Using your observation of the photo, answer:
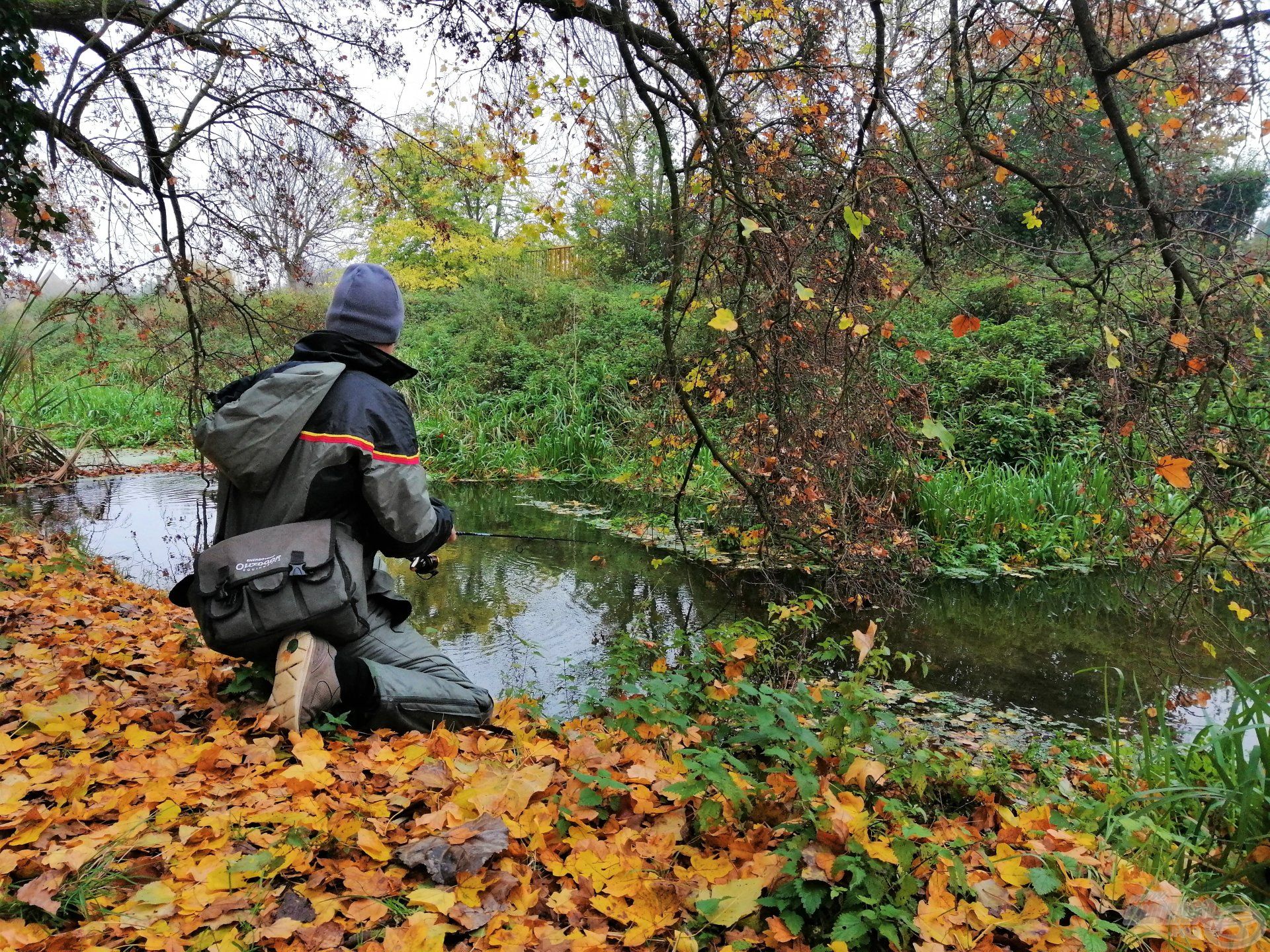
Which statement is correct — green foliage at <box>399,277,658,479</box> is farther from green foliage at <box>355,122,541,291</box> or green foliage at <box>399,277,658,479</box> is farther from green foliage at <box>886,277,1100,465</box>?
green foliage at <box>886,277,1100,465</box>

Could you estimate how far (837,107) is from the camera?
A: 3395 mm

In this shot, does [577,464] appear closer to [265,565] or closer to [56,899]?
[265,565]

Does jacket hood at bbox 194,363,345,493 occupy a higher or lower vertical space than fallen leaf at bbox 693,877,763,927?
higher

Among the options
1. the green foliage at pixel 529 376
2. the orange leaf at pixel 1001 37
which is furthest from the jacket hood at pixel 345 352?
the green foliage at pixel 529 376

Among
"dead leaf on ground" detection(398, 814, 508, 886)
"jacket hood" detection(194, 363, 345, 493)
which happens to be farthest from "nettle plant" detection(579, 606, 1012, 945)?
"jacket hood" detection(194, 363, 345, 493)

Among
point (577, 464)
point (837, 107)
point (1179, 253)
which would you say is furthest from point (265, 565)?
point (577, 464)

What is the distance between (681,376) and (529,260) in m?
12.1

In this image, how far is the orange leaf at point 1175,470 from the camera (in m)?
2.01

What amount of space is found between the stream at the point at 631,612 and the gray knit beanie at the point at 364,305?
172 centimetres

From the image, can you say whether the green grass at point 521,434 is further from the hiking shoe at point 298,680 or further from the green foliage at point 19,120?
the hiking shoe at point 298,680

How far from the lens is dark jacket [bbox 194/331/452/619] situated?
208 centimetres

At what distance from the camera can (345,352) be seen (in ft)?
7.60

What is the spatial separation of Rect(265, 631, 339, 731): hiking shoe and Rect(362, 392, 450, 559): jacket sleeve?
37 centimetres

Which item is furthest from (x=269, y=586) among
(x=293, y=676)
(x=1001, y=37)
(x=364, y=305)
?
(x=1001, y=37)
